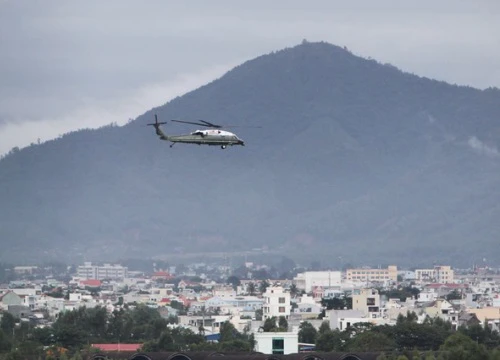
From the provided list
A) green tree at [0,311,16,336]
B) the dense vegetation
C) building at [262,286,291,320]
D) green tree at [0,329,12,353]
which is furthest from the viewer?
building at [262,286,291,320]

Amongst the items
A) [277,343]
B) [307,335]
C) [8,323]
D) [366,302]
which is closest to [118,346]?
[307,335]

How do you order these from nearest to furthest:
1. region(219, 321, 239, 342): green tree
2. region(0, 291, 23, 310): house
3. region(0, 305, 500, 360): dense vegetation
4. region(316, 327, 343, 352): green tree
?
region(0, 305, 500, 360): dense vegetation < region(316, 327, 343, 352): green tree < region(219, 321, 239, 342): green tree < region(0, 291, 23, 310): house

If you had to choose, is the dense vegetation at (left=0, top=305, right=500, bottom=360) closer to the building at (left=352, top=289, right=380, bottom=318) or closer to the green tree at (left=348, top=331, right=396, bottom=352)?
the green tree at (left=348, top=331, right=396, bottom=352)

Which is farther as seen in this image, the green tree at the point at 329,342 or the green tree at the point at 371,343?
the green tree at the point at 329,342

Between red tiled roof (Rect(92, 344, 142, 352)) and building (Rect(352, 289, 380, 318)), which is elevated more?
building (Rect(352, 289, 380, 318))

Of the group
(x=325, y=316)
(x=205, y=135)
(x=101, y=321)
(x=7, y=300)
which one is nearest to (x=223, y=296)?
(x=7, y=300)

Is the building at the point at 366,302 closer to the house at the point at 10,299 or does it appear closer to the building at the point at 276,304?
the building at the point at 276,304

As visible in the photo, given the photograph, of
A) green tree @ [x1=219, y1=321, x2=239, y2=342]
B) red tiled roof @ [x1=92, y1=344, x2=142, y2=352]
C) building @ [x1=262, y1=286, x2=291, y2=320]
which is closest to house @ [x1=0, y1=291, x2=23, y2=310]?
building @ [x1=262, y1=286, x2=291, y2=320]

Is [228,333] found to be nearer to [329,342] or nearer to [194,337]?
[194,337]

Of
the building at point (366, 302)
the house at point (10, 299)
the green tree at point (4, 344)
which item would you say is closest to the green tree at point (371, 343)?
the green tree at point (4, 344)

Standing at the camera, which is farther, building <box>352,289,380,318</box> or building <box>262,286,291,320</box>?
building <box>262,286,291,320</box>

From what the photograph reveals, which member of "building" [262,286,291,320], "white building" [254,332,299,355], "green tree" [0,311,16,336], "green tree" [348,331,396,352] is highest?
"building" [262,286,291,320]
